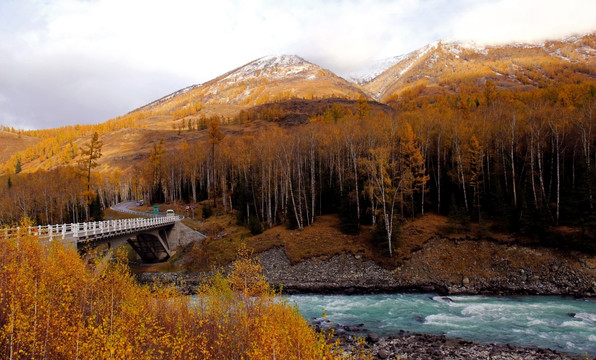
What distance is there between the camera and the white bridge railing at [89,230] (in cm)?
2507

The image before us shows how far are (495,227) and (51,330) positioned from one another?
→ 45.3 metres

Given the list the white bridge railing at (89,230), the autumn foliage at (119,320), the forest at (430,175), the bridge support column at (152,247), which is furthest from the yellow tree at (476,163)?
the bridge support column at (152,247)

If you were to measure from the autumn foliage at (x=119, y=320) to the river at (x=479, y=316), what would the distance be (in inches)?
477

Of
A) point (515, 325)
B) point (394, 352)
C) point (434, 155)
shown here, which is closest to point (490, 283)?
point (515, 325)

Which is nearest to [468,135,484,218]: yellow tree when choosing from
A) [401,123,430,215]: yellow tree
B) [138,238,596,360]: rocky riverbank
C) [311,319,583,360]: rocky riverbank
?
[401,123,430,215]: yellow tree

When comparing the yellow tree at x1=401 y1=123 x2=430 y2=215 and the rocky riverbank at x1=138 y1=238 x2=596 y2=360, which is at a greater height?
the yellow tree at x1=401 y1=123 x2=430 y2=215

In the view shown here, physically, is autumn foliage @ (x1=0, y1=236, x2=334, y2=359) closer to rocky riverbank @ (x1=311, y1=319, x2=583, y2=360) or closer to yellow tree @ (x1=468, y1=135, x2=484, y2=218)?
rocky riverbank @ (x1=311, y1=319, x2=583, y2=360)

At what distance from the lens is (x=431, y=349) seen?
19.8 metres

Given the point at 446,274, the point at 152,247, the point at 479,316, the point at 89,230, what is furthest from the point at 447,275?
the point at 152,247

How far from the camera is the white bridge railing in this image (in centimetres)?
2507

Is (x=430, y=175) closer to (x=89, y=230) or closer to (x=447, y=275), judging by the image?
(x=447, y=275)

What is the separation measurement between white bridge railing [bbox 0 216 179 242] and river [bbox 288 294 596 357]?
21.9 meters

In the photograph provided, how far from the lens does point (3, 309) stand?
1286cm

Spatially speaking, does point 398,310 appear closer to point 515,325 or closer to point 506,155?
point 515,325
